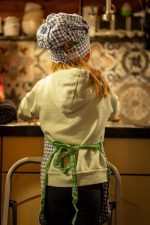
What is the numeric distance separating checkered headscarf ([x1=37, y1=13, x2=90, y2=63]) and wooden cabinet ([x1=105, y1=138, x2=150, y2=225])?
2.65ft

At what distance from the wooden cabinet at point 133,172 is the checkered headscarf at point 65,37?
2.65 feet

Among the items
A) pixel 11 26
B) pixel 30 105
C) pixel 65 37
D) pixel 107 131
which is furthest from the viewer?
pixel 11 26

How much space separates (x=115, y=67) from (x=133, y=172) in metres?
0.91

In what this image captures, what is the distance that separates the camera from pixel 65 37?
150 centimetres

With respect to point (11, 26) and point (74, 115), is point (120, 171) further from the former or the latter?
point (11, 26)

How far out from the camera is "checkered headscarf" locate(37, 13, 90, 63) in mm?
1506

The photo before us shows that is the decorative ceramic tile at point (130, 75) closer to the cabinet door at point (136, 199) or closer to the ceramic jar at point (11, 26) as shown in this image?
the ceramic jar at point (11, 26)

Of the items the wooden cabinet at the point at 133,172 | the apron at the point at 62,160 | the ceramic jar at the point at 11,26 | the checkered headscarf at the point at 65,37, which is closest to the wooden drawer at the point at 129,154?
the wooden cabinet at the point at 133,172

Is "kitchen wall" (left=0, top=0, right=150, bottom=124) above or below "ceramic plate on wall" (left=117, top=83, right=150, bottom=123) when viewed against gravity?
above

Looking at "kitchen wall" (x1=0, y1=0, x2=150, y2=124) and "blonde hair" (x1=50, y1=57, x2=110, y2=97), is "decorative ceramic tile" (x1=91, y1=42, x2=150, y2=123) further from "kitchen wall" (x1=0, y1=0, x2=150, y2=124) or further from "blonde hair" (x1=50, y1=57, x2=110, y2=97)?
"blonde hair" (x1=50, y1=57, x2=110, y2=97)

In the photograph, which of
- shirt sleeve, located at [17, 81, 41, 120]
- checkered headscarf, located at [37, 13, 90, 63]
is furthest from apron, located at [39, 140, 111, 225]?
checkered headscarf, located at [37, 13, 90, 63]

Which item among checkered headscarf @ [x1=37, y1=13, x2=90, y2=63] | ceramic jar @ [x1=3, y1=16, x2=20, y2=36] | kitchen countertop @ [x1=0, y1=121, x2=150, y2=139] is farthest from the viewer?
ceramic jar @ [x1=3, y1=16, x2=20, y2=36]

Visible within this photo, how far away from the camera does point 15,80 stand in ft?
9.62

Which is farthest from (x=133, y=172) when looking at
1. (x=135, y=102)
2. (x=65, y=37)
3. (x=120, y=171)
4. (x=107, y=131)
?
(x=65, y=37)
